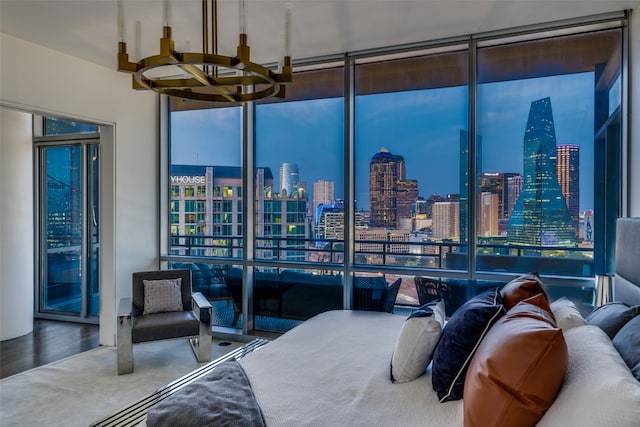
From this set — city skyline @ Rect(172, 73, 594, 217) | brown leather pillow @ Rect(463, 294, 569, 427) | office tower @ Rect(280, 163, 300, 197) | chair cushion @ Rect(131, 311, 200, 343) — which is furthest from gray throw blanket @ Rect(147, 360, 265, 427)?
office tower @ Rect(280, 163, 300, 197)

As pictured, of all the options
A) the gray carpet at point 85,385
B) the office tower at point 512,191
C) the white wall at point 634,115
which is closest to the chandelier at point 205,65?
the gray carpet at point 85,385

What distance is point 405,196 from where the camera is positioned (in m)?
3.80

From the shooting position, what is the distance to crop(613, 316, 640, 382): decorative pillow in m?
1.38

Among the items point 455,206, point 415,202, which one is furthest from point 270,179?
point 455,206

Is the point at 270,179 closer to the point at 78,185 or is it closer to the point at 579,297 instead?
the point at 78,185

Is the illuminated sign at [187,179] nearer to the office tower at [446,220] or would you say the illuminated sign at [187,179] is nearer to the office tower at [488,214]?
the office tower at [446,220]

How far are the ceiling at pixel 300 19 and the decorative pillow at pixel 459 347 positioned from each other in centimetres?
206

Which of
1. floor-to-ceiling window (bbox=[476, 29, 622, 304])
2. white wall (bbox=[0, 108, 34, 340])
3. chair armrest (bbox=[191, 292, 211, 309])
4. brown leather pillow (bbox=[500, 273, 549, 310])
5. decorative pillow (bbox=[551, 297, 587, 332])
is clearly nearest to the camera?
decorative pillow (bbox=[551, 297, 587, 332])

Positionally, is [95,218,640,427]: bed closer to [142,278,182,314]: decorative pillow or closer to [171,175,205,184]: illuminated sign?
[142,278,182,314]: decorative pillow

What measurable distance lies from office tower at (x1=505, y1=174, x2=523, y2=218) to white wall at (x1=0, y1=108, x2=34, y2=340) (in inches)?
199

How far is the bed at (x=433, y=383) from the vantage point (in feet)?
4.05

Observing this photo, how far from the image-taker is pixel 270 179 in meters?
4.34

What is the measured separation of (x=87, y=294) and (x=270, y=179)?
281 centimetres

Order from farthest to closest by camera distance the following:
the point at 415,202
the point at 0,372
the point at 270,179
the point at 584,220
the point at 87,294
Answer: the point at 87,294 → the point at 270,179 → the point at 415,202 → the point at 0,372 → the point at 584,220
